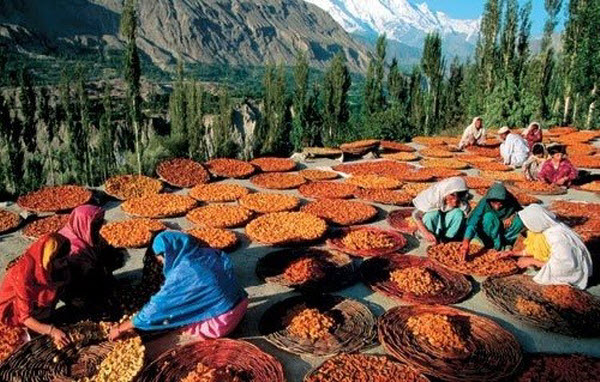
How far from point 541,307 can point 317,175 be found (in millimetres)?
4975

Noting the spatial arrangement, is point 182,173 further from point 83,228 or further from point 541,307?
point 541,307

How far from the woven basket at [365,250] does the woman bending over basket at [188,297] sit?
187 centimetres

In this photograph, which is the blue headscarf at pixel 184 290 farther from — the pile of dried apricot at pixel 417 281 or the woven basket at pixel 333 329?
the pile of dried apricot at pixel 417 281

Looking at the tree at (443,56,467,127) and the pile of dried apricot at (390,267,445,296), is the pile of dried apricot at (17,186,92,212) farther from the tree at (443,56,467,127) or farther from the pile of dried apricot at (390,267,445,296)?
the tree at (443,56,467,127)

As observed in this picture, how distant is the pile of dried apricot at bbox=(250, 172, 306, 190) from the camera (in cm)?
746

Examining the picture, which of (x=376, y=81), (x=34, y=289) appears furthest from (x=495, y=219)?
(x=376, y=81)

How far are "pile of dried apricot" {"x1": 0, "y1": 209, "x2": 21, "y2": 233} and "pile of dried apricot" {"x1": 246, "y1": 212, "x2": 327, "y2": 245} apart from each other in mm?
2736

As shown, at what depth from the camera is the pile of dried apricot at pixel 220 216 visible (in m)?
5.61

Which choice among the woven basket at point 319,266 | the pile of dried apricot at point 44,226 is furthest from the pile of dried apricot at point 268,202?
the pile of dried apricot at point 44,226

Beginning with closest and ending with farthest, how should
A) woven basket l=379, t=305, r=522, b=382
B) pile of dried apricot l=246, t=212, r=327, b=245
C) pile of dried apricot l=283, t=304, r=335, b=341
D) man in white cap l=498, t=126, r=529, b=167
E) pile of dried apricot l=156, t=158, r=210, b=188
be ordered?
1. woven basket l=379, t=305, r=522, b=382
2. pile of dried apricot l=283, t=304, r=335, b=341
3. pile of dried apricot l=246, t=212, r=327, b=245
4. pile of dried apricot l=156, t=158, r=210, b=188
5. man in white cap l=498, t=126, r=529, b=167

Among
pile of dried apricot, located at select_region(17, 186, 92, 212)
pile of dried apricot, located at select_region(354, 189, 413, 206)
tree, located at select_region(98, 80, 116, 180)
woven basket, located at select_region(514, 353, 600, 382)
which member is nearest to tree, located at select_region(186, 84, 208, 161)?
tree, located at select_region(98, 80, 116, 180)

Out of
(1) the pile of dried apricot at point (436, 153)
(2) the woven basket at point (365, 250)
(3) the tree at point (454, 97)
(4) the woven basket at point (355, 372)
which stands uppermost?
(3) the tree at point (454, 97)

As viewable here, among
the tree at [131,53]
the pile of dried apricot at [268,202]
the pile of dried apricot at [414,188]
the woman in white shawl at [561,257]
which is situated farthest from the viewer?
the tree at [131,53]

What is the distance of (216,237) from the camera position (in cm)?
513
